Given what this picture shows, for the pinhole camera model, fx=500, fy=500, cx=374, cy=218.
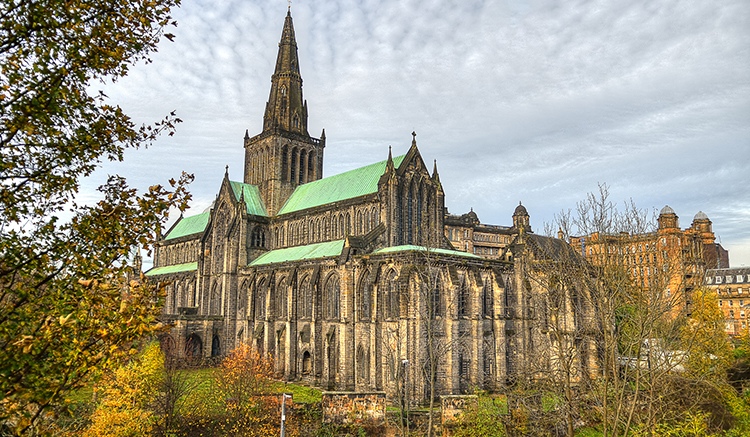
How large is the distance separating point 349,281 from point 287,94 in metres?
33.0

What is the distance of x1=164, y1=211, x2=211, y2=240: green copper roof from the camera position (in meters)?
76.5

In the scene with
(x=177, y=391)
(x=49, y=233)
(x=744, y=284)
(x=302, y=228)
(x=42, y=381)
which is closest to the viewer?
(x=42, y=381)

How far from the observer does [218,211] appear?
2421 inches

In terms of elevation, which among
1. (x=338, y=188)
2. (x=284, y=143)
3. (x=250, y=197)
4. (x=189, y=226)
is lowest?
(x=189, y=226)

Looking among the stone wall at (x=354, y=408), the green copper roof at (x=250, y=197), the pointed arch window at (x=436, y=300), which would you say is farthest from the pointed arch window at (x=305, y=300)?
the green copper roof at (x=250, y=197)

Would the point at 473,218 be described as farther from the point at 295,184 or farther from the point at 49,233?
the point at 49,233

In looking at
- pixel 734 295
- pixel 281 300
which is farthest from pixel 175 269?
pixel 734 295

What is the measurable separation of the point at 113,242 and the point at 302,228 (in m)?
48.8

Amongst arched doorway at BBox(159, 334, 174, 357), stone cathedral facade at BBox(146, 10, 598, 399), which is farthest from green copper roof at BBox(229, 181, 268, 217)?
arched doorway at BBox(159, 334, 174, 357)

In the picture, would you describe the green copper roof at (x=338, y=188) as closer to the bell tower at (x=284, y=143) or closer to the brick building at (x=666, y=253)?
the bell tower at (x=284, y=143)

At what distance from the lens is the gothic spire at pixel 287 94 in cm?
→ 6462

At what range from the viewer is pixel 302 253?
169ft

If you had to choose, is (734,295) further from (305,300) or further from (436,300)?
(305,300)

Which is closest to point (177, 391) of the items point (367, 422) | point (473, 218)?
point (367, 422)
